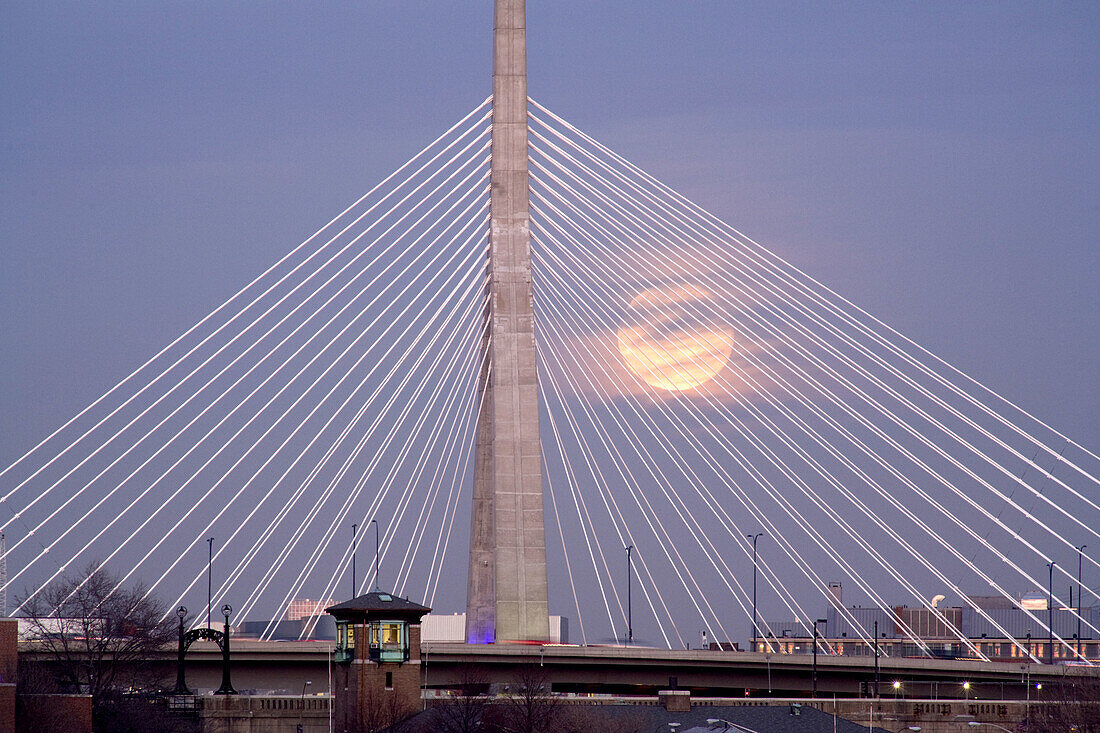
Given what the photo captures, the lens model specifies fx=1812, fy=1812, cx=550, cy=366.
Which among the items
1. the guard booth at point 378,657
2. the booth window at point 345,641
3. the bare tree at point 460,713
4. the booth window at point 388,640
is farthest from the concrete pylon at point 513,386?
the booth window at point 345,641

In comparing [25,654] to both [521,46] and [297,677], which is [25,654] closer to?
[297,677]

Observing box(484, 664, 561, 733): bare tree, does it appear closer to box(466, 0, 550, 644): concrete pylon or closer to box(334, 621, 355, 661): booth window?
box(466, 0, 550, 644): concrete pylon

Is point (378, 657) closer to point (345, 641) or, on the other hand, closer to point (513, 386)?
point (345, 641)

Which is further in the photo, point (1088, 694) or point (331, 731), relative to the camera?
point (1088, 694)

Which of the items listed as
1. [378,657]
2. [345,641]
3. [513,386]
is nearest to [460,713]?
[378,657]

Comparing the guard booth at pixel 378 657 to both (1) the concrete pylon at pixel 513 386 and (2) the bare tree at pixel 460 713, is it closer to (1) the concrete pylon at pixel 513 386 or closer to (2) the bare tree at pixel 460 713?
(2) the bare tree at pixel 460 713

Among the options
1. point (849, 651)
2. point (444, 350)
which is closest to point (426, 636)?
point (849, 651)

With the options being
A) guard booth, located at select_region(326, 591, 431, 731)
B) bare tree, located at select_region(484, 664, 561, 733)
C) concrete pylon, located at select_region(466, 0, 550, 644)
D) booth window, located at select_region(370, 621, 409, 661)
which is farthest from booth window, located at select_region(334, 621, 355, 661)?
concrete pylon, located at select_region(466, 0, 550, 644)
